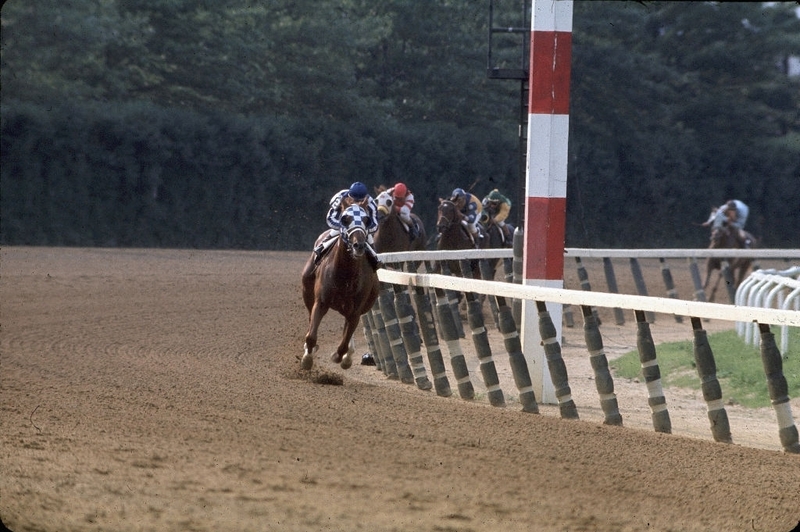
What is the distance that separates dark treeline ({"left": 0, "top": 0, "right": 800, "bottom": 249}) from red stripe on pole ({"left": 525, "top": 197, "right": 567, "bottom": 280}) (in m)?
10.1

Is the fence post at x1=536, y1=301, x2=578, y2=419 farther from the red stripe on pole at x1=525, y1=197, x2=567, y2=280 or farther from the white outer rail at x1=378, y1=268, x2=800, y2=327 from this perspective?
the red stripe on pole at x1=525, y1=197, x2=567, y2=280

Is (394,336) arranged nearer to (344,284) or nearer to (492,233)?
(344,284)

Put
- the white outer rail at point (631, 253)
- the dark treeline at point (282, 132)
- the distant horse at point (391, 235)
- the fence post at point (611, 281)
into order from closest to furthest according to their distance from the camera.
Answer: the white outer rail at point (631, 253), the distant horse at point (391, 235), the fence post at point (611, 281), the dark treeline at point (282, 132)

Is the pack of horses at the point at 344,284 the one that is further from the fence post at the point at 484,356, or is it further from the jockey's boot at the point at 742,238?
the jockey's boot at the point at 742,238

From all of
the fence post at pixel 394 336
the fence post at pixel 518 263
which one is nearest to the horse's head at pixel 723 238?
the fence post at pixel 518 263

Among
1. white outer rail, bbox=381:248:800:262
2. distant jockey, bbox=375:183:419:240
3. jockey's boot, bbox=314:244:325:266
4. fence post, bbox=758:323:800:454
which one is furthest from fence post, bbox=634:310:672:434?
distant jockey, bbox=375:183:419:240

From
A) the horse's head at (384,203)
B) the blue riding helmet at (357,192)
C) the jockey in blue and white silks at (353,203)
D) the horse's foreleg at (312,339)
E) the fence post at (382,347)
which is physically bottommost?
the fence post at (382,347)

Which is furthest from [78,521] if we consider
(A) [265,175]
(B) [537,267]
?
(A) [265,175]

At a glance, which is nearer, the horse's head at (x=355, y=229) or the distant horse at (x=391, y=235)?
the horse's head at (x=355, y=229)

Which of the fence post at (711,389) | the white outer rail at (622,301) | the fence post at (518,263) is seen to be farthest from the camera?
the fence post at (518,263)

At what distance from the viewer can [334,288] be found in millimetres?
9781

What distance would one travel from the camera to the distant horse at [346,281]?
9469 millimetres

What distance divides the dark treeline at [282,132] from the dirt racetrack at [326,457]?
11518mm

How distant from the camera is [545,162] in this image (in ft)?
29.3
